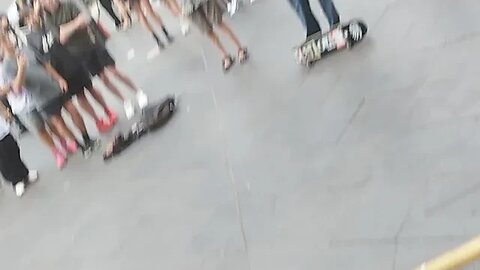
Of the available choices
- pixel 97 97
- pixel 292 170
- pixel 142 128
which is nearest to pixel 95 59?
pixel 97 97

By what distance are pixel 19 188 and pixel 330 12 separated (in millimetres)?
3155

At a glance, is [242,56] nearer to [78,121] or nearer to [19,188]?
[78,121]

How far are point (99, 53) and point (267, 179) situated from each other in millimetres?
2286

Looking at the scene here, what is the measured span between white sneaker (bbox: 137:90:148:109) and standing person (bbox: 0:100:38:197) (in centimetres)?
114

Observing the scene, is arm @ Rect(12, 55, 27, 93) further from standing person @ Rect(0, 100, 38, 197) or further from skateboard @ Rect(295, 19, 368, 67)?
skateboard @ Rect(295, 19, 368, 67)

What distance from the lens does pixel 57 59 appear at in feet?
20.9

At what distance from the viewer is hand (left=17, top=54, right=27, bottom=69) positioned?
6.24 meters

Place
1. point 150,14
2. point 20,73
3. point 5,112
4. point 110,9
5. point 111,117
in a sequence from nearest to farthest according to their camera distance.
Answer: point 20,73
point 5,112
point 111,117
point 150,14
point 110,9

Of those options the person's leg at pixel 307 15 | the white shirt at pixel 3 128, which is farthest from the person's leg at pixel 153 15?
the person's leg at pixel 307 15

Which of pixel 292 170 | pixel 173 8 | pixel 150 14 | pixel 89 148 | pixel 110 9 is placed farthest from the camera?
pixel 110 9

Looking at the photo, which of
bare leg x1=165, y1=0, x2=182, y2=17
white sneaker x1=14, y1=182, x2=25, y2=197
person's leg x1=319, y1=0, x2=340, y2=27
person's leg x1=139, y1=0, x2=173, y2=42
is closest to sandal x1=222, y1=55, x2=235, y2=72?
person's leg x1=319, y1=0, x2=340, y2=27

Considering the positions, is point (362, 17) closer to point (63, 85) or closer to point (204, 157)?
point (204, 157)

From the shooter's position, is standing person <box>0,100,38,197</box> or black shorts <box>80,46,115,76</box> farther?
standing person <box>0,100,38,197</box>

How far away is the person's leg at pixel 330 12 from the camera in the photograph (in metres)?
6.12
